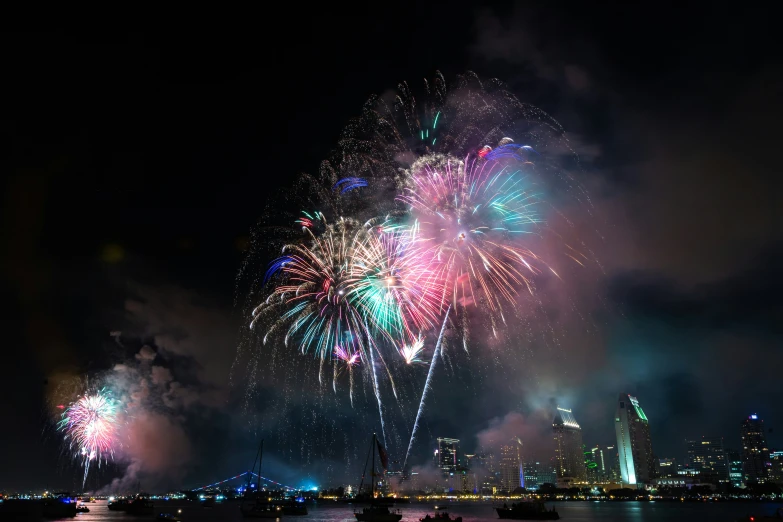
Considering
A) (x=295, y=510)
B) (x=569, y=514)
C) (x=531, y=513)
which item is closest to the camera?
(x=531, y=513)

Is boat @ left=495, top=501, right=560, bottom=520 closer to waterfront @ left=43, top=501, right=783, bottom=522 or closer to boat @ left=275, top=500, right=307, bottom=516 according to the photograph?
waterfront @ left=43, top=501, right=783, bottom=522

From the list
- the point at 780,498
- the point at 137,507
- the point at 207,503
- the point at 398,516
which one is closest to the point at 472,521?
the point at 398,516

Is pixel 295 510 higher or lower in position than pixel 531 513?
lower

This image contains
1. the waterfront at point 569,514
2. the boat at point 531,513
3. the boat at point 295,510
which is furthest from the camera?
the boat at point 295,510

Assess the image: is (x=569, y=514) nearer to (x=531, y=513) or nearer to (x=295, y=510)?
(x=531, y=513)

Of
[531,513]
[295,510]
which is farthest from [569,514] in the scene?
[295,510]

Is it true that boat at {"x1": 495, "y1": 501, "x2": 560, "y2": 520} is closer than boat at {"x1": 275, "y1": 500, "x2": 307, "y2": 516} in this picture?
Yes

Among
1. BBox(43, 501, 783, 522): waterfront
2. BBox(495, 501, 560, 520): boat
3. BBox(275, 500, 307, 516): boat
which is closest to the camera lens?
BBox(495, 501, 560, 520): boat

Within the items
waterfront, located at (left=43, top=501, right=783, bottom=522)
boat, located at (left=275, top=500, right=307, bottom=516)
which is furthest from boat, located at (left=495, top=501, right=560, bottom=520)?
boat, located at (left=275, top=500, right=307, bottom=516)

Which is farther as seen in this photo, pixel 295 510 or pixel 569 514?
pixel 569 514

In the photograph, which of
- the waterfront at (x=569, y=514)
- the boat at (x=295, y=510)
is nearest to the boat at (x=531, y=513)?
the waterfront at (x=569, y=514)

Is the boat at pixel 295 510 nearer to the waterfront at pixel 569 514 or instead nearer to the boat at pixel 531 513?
the waterfront at pixel 569 514

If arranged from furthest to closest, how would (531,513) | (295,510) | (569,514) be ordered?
(569,514) → (295,510) → (531,513)
